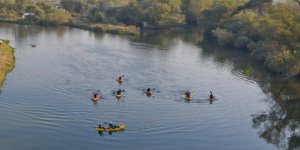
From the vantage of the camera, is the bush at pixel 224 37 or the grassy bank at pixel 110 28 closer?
the bush at pixel 224 37

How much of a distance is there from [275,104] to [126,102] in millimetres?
20828

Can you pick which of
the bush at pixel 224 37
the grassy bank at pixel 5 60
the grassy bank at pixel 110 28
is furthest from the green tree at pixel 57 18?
the bush at pixel 224 37

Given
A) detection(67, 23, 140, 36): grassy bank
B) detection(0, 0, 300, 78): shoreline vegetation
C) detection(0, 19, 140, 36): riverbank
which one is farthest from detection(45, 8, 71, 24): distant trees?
detection(67, 23, 140, 36): grassy bank

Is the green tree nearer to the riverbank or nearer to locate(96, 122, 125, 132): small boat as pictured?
the riverbank

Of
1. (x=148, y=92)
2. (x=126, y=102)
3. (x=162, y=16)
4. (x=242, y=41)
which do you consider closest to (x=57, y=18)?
(x=162, y=16)

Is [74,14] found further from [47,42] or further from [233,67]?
[233,67]

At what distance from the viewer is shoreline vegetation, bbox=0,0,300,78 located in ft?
359

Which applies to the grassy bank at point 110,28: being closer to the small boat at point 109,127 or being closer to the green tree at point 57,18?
the green tree at point 57,18

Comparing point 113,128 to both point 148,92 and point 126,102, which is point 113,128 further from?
point 148,92

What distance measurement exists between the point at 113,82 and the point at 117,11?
84.6 metres

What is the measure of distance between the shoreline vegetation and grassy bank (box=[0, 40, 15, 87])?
45.8 m

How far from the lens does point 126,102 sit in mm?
55438

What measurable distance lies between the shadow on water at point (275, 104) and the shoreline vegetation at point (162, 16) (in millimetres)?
7450

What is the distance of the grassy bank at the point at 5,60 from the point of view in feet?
214
